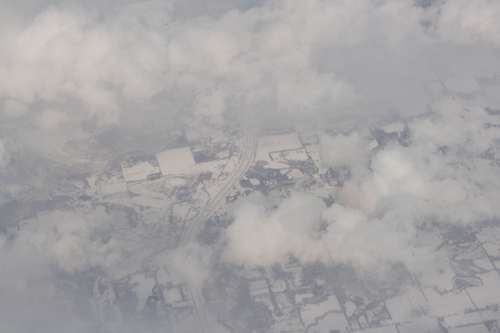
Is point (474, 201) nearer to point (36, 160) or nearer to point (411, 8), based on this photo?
point (411, 8)

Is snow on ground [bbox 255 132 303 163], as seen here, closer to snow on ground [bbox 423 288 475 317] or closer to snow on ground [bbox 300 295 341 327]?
snow on ground [bbox 300 295 341 327]

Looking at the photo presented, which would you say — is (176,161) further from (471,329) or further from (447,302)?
(471,329)

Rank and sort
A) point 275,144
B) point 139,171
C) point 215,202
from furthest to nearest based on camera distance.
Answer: point 275,144, point 139,171, point 215,202

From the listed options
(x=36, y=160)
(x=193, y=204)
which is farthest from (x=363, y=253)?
(x=36, y=160)

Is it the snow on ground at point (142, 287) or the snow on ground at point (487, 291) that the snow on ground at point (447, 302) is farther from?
the snow on ground at point (142, 287)

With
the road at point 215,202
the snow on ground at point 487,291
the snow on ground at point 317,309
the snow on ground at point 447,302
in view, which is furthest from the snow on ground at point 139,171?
the snow on ground at point 487,291

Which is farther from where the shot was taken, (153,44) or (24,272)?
(153,44)

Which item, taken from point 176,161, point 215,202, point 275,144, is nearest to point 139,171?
point 176,161

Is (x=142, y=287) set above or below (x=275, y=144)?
below
